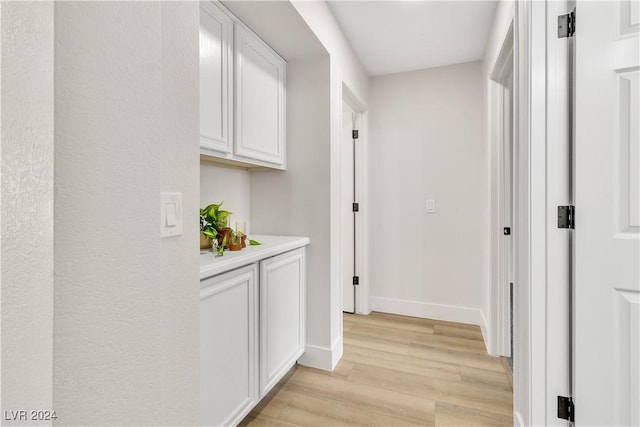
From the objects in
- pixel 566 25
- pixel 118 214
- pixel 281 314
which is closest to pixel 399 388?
pixel 281 314

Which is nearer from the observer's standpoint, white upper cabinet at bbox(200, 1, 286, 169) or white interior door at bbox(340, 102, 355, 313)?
white upper cabinet at bbox(200, 1, 286, 169)

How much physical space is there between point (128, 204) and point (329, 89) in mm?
1709

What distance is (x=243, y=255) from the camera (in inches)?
55.8

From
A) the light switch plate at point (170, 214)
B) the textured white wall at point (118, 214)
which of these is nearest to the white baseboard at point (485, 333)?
the textured white wall at point (118, 214)

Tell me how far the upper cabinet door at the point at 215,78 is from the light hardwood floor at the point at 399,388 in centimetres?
143

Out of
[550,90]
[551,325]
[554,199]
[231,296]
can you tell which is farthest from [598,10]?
[231,296]

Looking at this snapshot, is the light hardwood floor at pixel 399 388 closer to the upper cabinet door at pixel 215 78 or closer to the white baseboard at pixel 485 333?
the white baseboard at pixel 485 333

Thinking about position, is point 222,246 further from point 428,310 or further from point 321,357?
point 428,310

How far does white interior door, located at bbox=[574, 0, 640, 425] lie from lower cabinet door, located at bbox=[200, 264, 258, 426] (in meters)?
1.34

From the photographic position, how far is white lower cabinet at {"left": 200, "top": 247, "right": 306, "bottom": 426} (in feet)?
4.01

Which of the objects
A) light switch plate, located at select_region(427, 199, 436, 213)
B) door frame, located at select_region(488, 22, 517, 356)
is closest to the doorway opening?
door frame, located at select_region(488, 22, 517, 356)

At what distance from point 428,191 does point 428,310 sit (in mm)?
1149

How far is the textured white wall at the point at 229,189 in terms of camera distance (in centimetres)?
176

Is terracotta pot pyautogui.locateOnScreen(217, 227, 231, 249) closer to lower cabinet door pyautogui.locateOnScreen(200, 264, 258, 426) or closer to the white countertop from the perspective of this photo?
the white countertop
